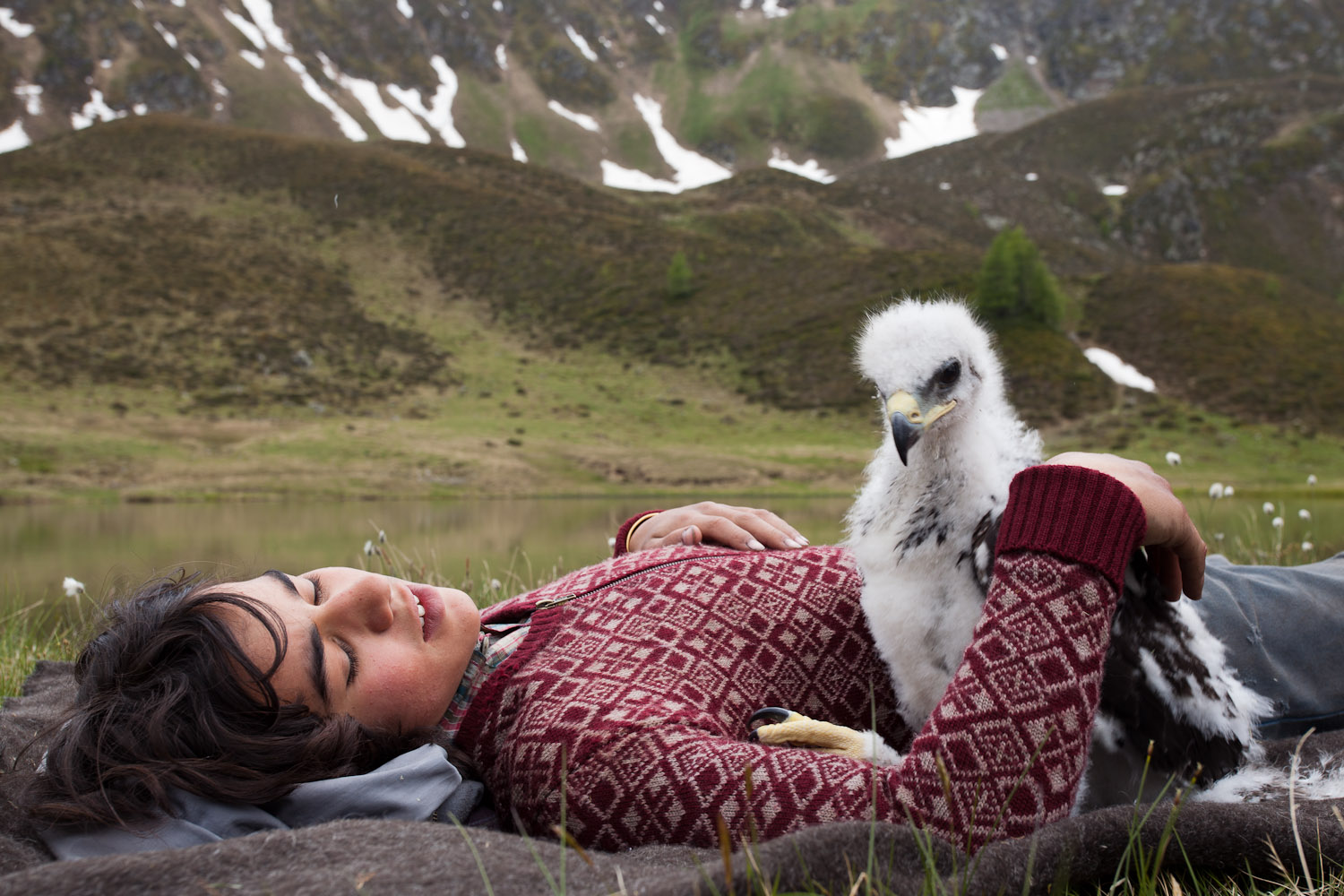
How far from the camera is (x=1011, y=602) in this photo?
1.67m

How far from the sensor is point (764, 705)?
7.38 feet

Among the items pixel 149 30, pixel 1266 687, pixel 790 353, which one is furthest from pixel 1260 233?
pixel 149 30

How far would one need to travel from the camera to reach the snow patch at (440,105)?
12599 centimetres

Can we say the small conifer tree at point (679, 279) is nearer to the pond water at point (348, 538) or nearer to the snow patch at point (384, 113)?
the pond water at point (348, 538)

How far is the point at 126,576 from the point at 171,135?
6167 cm

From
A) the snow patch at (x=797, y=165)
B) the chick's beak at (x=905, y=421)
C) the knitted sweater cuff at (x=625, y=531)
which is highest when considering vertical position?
the snow patch at (x=797, y=165)

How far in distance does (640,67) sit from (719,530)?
6980 inches

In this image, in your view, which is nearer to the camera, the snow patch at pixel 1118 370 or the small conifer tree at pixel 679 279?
the snow patch at pixel 1118 370

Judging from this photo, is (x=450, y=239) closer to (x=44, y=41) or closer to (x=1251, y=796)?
(x=1251, y=796)

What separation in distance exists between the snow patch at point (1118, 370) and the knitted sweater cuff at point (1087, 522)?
1239 inches

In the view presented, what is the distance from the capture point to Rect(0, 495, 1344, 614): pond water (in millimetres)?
5704

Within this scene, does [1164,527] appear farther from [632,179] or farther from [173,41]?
[173,41]

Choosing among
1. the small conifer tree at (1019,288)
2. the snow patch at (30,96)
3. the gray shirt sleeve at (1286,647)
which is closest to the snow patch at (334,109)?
the snow patch at (30,96)

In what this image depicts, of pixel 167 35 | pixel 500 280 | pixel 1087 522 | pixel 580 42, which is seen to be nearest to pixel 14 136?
pixel 167 35
